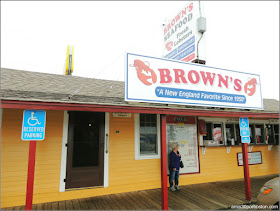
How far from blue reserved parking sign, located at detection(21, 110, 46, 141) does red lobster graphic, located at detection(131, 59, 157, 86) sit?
A: 2547 millimetres

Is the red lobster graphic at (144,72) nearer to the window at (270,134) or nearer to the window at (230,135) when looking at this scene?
the window at (230,135)

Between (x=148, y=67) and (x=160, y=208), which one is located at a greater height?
(x=148, y=67)

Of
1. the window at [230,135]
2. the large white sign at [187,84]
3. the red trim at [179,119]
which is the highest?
the large white sign at [187,84]

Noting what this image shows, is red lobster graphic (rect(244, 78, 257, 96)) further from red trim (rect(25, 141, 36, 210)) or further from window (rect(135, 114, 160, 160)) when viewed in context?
red trim (rect(25, 141, 36, 210))

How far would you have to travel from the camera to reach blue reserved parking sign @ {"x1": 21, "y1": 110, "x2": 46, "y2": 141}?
4.01 m

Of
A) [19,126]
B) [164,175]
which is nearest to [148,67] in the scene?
[164,175]

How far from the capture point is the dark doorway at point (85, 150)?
19.1 ft

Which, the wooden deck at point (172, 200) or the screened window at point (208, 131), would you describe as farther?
the screened window at point (208, 131)

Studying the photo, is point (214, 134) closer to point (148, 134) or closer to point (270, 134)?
point (148, 134)

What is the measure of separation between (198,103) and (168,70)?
1357 millimetres

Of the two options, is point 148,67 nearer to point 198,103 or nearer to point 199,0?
point 198,103

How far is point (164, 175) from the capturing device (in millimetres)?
5070

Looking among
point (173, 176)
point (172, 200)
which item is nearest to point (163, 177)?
point (172, 200)

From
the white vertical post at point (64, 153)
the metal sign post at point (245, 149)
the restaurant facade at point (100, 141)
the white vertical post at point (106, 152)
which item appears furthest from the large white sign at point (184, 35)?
the white vertical post at point (64, 153)
